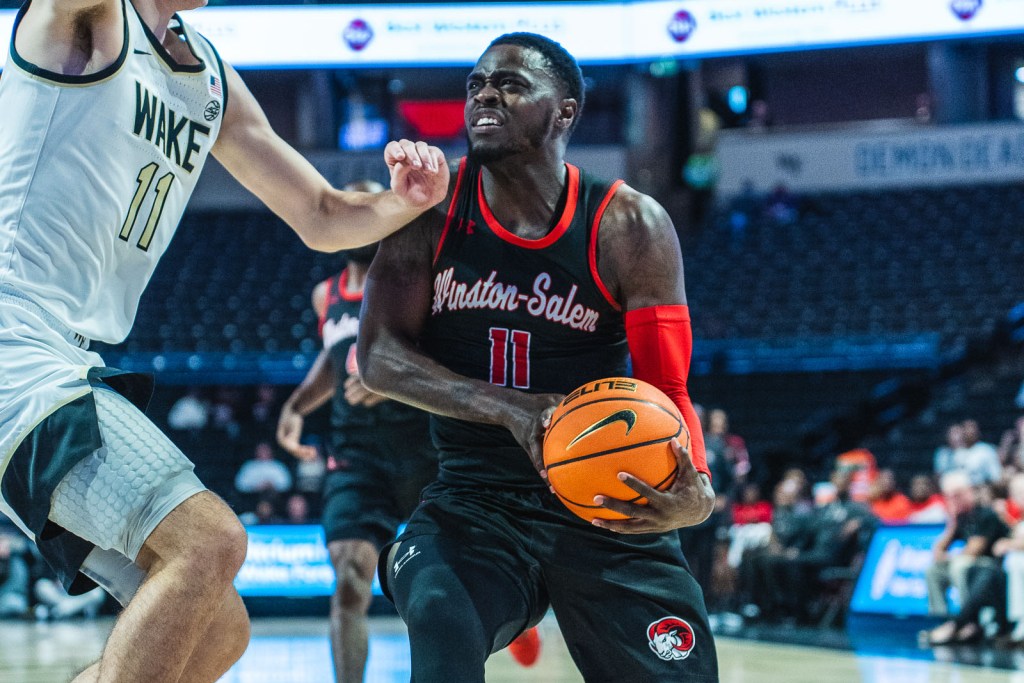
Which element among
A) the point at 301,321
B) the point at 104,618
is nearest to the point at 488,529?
the point at 104,618

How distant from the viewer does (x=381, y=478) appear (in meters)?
5.66

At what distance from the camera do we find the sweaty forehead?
342 cm

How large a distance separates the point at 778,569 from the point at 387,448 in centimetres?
672

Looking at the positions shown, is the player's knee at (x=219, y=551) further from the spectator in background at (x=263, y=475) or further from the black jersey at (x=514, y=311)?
the spectator in background at (x=263, y=475)

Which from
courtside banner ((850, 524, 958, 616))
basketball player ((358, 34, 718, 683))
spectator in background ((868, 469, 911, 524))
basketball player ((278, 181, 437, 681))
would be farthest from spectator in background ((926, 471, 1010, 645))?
basketball player ((358, 34, 718, 683))

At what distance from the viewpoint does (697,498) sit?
3.09 meters

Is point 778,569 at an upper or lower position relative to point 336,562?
lower

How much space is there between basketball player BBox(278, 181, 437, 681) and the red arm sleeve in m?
2.04

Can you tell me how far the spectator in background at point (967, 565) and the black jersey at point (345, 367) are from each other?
5.27 meters

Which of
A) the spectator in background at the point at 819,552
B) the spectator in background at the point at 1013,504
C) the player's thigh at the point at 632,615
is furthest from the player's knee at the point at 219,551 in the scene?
the spectator in background at the point at 819,552

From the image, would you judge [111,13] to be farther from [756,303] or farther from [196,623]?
[756,303]

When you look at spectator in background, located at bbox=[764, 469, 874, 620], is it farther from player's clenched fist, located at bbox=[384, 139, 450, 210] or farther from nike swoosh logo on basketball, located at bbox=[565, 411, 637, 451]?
nike swoosh logo on basketball, located at bbox=[565, 411, 637, 451]

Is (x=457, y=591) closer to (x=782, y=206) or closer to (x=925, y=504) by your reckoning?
(x=925, y=504)

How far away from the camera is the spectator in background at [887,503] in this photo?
11.5 metres
